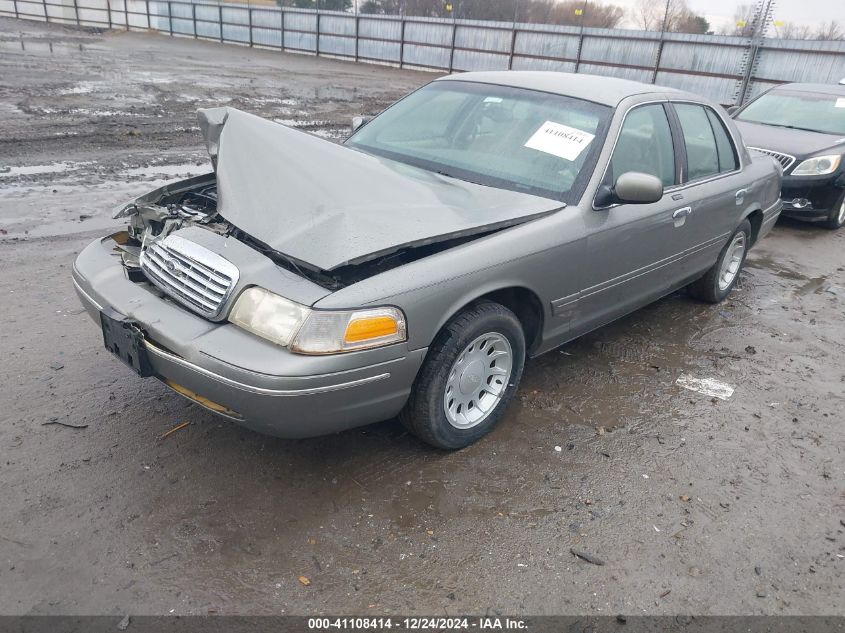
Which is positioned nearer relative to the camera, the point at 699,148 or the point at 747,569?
the point at 747,569

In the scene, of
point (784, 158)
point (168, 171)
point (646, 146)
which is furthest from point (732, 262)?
point (168, 171)

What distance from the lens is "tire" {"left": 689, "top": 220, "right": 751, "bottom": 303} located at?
203 inches

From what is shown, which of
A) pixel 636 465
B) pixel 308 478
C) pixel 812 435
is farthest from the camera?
pixel 812 435

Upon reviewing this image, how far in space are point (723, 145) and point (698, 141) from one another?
0.46 meters

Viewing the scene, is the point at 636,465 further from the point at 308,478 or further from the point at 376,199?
the point at 376,199

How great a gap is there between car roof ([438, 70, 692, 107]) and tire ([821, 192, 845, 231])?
4651 mm

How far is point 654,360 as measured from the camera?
4.39 metres

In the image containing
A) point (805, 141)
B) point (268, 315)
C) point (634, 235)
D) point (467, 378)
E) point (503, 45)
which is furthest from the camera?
point (503, 45)

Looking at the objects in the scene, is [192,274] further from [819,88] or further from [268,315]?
[819,88]

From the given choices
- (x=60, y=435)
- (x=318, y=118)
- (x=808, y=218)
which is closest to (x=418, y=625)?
(x=60, y=435)

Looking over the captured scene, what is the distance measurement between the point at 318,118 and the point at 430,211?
1081 cm

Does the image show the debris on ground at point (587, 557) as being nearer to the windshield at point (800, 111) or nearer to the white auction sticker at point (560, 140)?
the white auction sticker at point (560, 140)

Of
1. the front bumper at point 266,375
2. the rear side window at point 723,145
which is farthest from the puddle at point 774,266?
the front bumper at point 266,375

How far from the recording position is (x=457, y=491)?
2.96m
